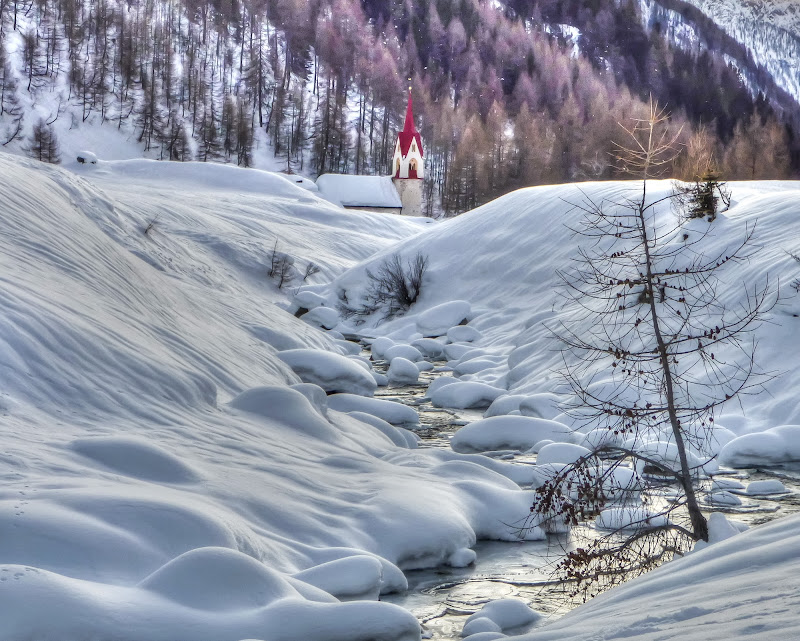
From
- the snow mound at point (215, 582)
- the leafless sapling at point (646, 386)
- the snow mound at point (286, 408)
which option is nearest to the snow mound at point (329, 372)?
the leafless sapling at point (646, 386)

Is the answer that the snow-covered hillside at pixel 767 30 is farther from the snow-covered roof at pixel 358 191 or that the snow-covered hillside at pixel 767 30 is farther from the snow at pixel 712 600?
the snow at pixel 712 600

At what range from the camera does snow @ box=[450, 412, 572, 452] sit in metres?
9.53

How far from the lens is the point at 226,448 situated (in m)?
7.27

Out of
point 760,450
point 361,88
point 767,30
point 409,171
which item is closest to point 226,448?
point 760,450

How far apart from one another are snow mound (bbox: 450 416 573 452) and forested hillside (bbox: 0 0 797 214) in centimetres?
3768

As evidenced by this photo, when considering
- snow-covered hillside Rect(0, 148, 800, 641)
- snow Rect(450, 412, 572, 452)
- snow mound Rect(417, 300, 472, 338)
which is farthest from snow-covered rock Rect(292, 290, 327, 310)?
snow Rect(450, 412, 572, 452)

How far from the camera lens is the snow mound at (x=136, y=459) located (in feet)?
19.4

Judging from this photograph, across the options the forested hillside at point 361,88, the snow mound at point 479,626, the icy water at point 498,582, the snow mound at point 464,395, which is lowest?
the icy water at point 498,582

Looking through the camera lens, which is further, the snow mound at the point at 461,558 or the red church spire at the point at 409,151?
the red church spire at the point at 409,151

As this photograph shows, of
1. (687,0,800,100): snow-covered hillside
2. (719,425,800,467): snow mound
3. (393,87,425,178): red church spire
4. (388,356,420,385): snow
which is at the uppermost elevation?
(687,0,800,100): snow-covered hillside

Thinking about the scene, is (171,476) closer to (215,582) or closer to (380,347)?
(215,582)

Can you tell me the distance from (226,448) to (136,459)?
4.37ft

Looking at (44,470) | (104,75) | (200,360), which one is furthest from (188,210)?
(104,75)

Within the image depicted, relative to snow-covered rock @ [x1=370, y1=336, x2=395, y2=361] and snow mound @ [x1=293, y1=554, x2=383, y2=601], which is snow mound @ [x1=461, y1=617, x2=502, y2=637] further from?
snow-covered rock @ [x1=370, y1=336, x2=395, y2=361]
